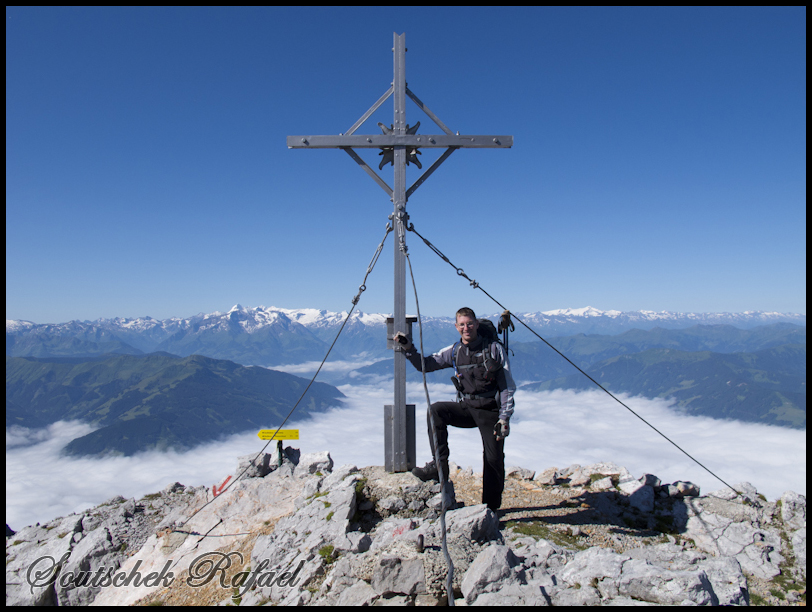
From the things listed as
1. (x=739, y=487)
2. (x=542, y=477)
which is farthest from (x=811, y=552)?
(x=542, y=477)

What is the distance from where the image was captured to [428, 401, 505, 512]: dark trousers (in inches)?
265

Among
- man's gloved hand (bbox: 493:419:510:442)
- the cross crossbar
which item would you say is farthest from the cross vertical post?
man's gloved hand (bbox: 493:419:510:442)

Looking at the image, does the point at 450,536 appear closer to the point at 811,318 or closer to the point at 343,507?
the point at 343,507

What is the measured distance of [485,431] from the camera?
22.3 feet

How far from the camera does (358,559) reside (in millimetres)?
5160

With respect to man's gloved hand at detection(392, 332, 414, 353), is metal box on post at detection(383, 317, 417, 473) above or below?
below

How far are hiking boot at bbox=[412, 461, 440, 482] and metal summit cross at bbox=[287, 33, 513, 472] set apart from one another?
0.68 m

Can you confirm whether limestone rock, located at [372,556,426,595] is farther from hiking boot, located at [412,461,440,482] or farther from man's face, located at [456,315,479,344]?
man's face, located at [456,315,479,344]

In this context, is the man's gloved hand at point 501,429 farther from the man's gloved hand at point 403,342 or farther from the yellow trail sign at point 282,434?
the yellow trail sign at point 282,434

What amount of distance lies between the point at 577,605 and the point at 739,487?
26.5 feet

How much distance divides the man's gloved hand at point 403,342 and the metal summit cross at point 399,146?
20cm

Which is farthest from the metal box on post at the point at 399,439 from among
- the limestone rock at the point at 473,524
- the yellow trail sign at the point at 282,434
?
the yellow trail sign at the point at 282,434

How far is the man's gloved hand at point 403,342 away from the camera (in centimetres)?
667

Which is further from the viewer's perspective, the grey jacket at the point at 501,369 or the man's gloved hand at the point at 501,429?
the grey jacket at the point at 501,369
